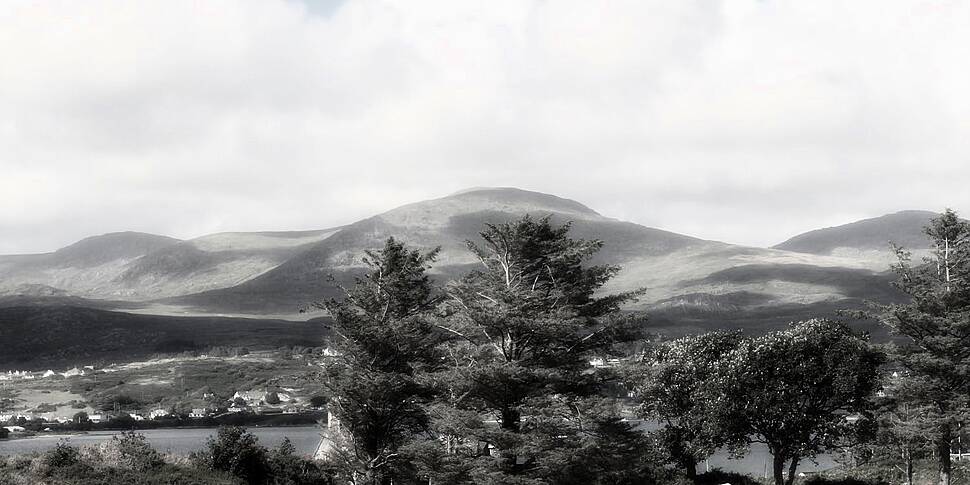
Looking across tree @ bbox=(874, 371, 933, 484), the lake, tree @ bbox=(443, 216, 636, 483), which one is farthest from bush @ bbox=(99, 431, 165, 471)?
the lake

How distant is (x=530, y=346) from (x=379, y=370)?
26.3 feet

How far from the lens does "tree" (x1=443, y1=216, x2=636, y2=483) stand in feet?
115

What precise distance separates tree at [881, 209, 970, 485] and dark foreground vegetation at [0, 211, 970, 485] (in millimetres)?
105

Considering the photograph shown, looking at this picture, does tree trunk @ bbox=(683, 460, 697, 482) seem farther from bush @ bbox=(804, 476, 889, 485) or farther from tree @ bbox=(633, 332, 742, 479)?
bush @ bbox=(804, 476, 889, 485)

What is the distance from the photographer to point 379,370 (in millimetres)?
40219

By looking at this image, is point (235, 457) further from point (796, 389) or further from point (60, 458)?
point (796, 389)

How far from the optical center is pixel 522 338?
37438 mm

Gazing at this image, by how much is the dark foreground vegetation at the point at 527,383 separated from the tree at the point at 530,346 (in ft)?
0.31

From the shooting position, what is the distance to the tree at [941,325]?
4541cm

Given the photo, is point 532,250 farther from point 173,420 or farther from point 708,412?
point 173,420

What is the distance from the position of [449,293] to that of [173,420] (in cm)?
16442

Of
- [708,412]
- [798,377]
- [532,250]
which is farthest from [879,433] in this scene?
[532,250]

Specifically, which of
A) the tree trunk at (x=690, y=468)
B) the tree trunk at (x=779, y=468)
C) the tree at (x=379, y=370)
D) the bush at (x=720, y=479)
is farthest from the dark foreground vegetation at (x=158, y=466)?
the tree trunk at (x=779, y=468)

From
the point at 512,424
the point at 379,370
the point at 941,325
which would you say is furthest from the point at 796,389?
the point at 379,370
